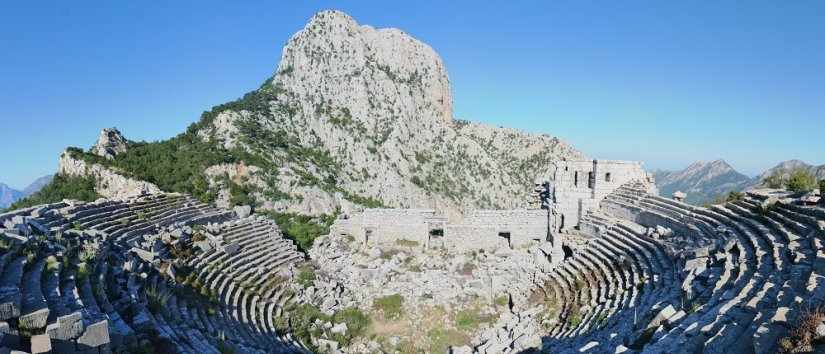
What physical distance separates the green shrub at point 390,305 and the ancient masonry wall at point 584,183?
8708mm

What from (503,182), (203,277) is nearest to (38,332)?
(203,277)

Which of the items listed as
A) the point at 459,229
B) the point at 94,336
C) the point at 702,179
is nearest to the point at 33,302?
the point at 94,336

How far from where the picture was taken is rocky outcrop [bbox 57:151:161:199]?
32575 mm

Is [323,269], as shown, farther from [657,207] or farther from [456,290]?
[657,207]

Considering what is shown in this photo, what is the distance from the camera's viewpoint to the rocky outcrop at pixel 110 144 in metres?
36.6

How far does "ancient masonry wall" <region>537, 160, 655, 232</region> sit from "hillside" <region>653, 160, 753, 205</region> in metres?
115

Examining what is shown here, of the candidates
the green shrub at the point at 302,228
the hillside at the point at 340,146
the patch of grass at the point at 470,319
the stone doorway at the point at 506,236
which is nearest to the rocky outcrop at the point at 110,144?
the hillside at the point at 340,146

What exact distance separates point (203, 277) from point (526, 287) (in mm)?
12287

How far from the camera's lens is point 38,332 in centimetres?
700

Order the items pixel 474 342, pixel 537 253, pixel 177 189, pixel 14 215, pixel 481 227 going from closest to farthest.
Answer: pixel 14 215
pixel 474 342
pixel 537 253
pixel 481 227
pixel 177 189

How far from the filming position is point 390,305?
57.1 feet

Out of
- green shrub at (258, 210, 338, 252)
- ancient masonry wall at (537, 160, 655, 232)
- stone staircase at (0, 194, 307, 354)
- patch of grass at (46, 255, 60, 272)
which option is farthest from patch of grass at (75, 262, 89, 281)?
ancient masonry wall at (537, 160, 655, 232)

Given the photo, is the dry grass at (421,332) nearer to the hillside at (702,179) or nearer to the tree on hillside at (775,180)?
the tree on hillside at (775,180)

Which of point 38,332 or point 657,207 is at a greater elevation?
point 657,207
